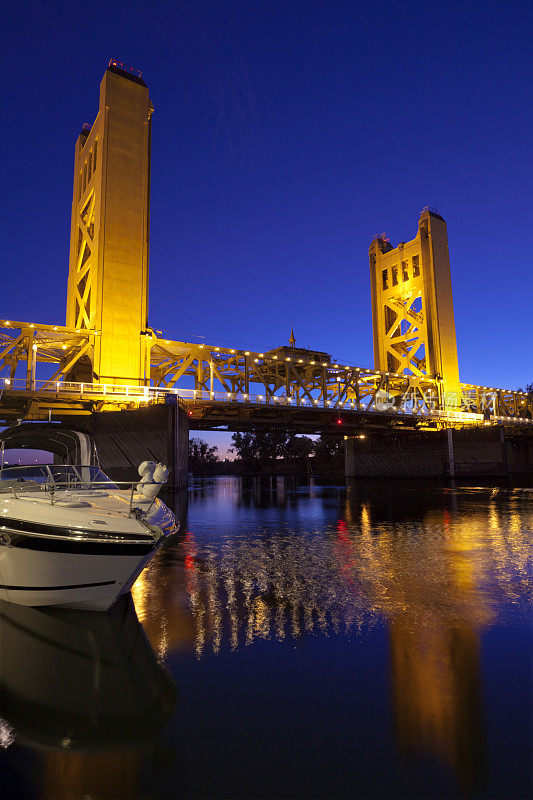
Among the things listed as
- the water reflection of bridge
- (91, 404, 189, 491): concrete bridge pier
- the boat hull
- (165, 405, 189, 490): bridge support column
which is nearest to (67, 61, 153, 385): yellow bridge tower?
(91, 404, 189, 491): concrete bridge pier

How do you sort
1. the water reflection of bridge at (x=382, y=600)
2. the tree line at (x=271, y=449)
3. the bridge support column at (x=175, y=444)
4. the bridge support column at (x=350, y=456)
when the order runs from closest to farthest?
the water reflection of bridge at (x=382, y=600) < the bridge support column at (x=175, y=444) < the bridge support column at (x=350, y=456) < the tree line at (x=271, y=449)

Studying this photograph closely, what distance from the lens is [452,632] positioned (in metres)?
6.13

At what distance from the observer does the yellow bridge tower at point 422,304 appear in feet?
232

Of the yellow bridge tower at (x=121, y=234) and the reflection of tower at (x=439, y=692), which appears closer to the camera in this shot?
the reflection of tower at (x=439, y=692)

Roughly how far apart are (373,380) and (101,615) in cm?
6603

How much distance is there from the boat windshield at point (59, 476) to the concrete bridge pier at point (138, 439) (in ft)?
70.3

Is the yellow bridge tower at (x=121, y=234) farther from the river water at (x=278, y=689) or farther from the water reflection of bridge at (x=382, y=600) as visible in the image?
the river water at (x=278, y=689)

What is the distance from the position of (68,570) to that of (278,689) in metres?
3.62

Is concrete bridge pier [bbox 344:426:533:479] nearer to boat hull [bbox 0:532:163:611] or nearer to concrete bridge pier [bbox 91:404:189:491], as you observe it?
concrete bridge pier [bbox 91:404:189:491]

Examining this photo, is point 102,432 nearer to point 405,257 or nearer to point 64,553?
point 64,553

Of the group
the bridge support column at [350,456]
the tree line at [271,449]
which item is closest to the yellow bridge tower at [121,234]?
the bridge support column at [350,456]

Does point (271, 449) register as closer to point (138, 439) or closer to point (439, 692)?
point (138, 439)

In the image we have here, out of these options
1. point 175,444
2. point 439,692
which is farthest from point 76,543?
point 175,444

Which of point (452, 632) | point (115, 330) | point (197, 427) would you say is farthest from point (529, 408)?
point (452, 632)
